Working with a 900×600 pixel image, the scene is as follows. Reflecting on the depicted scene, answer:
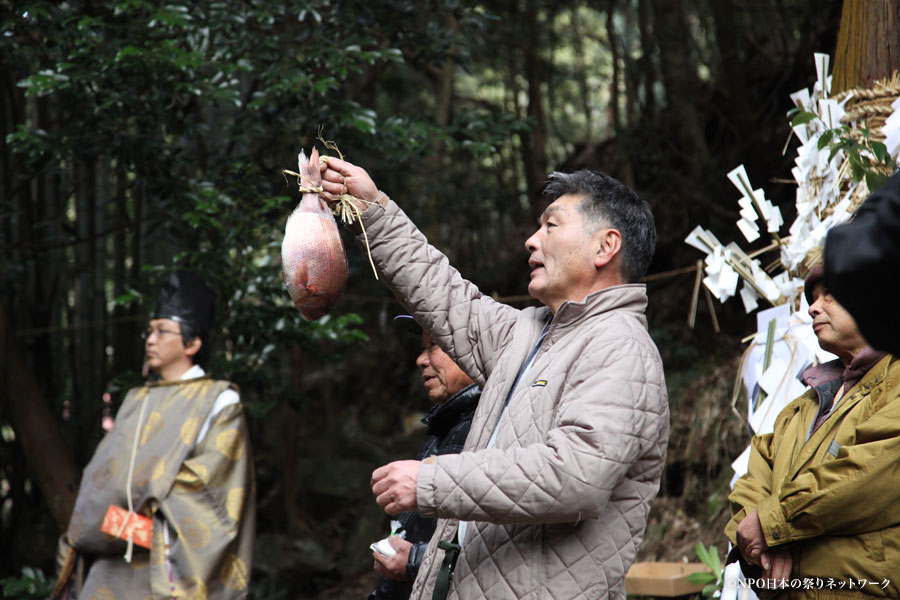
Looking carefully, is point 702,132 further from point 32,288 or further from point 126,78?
point 32,288

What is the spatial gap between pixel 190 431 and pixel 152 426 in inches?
7.1

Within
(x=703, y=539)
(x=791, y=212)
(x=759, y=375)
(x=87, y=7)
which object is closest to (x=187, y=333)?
(x=87, y=7)

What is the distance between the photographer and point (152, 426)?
3.63 meters

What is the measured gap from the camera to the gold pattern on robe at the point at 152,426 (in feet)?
11.9

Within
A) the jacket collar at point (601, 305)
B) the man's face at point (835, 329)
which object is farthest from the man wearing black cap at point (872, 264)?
the man's face at point (835, 329)

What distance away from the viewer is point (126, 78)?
13.1ft

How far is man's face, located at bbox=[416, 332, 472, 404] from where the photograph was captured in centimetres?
275

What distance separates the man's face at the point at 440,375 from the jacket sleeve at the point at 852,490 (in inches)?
40.2

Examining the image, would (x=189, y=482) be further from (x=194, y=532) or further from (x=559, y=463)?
(x=559, y=463)

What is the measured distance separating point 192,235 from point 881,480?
3303mm

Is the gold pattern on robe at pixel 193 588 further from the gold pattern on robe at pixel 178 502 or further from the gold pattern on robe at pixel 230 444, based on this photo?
the gold pattern on robe at pixel 230 444

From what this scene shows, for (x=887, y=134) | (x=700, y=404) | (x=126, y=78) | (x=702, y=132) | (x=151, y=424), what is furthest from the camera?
(x=702, y=132)

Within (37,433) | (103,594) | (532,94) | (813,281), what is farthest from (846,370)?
(532,94)

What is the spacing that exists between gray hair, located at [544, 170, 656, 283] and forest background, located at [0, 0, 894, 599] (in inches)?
27.7
